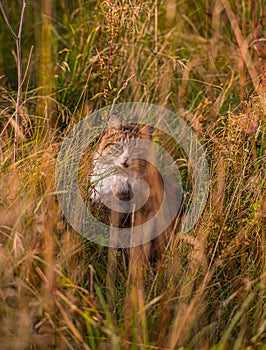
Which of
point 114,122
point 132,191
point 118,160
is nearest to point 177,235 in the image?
point 132,191

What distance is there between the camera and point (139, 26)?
375cm

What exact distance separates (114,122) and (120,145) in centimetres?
11

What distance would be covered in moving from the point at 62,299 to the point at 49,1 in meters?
2.23

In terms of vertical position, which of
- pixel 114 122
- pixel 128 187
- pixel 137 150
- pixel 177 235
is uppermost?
pixel 114 122

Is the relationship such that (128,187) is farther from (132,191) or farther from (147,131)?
(147,131)

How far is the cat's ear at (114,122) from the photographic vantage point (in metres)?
2.83

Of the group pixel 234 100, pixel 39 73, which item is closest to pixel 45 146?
pixel 39 73

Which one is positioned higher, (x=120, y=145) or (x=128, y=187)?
(x=120, y=145)

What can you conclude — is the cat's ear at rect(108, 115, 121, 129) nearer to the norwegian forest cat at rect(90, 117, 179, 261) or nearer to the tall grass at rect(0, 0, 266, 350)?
the norwegian forest cat at rect(90, 117, 179, 261)

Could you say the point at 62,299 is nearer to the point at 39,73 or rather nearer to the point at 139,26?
the point at 39,73

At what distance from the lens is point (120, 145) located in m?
2.84

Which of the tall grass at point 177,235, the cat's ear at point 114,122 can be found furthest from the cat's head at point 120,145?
the tall grass at point 177,235

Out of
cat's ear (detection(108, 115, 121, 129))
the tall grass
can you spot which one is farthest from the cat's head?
the tall grass

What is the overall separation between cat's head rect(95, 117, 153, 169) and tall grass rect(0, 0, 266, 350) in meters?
0.18
